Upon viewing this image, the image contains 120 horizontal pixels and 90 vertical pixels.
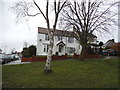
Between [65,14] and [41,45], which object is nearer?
[65,14]

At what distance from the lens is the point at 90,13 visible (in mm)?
15781

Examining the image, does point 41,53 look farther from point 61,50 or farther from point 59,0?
point 59,0

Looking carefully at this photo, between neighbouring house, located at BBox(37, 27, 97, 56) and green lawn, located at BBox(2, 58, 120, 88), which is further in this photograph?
neighbouring house, located at BBox(37, 27, 97, 56)

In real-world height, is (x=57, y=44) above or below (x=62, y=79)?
above

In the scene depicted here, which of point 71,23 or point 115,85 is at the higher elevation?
point 71,23

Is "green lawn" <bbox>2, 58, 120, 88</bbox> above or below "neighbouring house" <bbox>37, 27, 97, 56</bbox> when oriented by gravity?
below

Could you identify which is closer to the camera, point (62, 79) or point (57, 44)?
point (62, 79)

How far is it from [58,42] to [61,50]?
272 centimetres

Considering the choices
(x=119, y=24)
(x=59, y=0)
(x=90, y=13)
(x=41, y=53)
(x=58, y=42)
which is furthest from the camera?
(x=58, y=42)

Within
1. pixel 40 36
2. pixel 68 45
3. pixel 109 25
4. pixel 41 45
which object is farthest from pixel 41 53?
pixel 109 25

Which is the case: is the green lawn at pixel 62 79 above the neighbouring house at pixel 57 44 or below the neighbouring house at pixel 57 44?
below

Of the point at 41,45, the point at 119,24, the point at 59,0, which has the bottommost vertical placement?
the point at 41,45

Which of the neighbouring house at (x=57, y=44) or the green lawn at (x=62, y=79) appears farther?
the neighbouring house at (x=57, y=44)

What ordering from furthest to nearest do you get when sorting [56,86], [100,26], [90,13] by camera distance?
[90,13], [100,26], [56,86]
